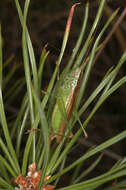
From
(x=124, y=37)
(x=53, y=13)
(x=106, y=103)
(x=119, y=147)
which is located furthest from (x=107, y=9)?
(x=119, y=147)

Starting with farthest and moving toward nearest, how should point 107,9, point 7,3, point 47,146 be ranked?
point 7,3 → point 107,9 → point 47,146

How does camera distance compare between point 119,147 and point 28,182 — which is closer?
point 28,182

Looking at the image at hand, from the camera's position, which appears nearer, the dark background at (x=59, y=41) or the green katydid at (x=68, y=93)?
the green katydid at (x=68, y=93)

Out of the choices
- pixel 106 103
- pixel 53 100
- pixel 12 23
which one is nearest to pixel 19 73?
pixel 12 23

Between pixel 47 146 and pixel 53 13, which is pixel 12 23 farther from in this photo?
pixel 47 146

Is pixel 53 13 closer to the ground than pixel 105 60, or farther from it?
farther from it

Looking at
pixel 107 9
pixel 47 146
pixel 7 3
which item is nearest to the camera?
pixel 47 146

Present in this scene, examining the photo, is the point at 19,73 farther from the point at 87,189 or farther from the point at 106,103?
the point at 87,189

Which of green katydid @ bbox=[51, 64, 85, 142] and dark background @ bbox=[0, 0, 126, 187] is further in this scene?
dark background @ bbox=[0, 0, 126, 187]

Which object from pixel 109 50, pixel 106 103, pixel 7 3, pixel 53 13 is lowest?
pixel 106 103

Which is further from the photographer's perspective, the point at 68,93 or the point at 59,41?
the point at 59,41

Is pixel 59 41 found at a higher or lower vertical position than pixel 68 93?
lower
